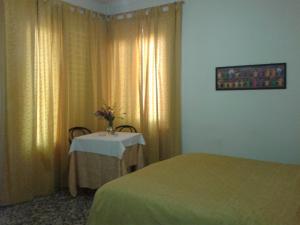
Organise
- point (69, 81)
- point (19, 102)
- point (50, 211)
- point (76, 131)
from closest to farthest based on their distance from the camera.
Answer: point (50, 211), point (19, 102), point (69, 81), point (76, 131)

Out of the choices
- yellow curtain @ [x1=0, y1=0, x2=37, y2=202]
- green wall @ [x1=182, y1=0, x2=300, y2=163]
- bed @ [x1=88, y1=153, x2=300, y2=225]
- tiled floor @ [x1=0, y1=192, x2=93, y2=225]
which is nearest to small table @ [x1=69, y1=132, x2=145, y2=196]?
tiled floor @ [x1=0, y1=192, x2=93, y2=225]

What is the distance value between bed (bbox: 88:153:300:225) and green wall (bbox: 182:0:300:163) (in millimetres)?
1210

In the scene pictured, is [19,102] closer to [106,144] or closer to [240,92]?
[106,144]

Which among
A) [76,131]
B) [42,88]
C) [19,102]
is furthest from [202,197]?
[76,131]

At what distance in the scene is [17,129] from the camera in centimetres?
346

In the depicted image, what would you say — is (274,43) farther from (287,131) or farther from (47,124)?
(47,124)

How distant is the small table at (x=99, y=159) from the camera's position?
3.44 m

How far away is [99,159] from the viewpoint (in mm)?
3561

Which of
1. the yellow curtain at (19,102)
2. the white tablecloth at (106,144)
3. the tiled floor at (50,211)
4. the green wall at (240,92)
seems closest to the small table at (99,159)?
the white tablecloth at (106,144)

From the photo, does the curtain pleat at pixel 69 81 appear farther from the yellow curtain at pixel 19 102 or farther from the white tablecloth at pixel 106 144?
the white tablecloth at pixel 106 144

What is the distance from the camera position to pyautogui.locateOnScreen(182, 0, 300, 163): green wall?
3.41 metres

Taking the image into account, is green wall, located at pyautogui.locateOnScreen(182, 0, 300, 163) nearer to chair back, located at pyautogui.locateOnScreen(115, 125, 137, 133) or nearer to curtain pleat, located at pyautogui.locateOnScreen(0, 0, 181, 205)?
curtain pleat, located at pyautogui.locateOnScreen(0, 0, 181, 205)

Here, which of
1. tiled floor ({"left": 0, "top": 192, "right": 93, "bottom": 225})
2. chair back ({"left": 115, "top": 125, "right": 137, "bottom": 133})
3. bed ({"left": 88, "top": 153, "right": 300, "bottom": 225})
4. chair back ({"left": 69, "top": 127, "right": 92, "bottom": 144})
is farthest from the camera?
chair back ({"left": 115, "top": 125, "right": 137, "bottom": 133})

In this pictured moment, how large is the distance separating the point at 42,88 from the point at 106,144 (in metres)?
1.18
